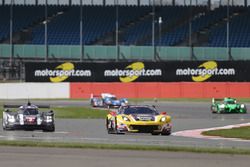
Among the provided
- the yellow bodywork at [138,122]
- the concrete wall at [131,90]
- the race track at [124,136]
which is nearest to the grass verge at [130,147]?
the race track at [124,136]

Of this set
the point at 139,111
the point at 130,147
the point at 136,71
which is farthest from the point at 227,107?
the point at 130,147

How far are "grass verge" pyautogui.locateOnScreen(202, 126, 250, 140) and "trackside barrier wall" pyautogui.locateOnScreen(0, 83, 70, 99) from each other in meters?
30.9

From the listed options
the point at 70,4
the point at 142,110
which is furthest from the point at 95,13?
the point at 142,110

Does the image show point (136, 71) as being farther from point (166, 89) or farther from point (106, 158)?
point (106, 158)

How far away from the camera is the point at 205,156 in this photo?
1559 centimetres

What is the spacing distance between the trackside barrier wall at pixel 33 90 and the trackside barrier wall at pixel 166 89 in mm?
806

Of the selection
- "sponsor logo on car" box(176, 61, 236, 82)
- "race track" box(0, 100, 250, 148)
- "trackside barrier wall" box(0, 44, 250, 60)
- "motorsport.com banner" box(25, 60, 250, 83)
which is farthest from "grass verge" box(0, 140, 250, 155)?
"trackside barrier wall" box(0, 44, 250, 60)

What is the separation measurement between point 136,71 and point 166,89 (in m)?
2.81

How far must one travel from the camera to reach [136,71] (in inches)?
2211

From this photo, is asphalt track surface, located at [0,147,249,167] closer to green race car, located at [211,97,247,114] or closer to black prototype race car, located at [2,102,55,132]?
black prototype race car, located at [2,102,55,132]

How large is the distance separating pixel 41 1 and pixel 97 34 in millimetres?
6937

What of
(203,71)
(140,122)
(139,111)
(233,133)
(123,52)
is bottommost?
(233,133)

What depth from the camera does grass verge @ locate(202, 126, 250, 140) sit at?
75.6 feet

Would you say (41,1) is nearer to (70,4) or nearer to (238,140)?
(70,4)
